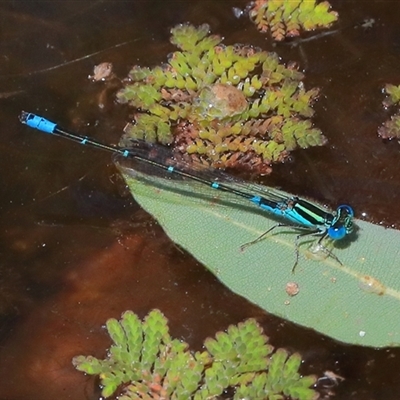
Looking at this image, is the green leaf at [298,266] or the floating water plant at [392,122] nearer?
the green leaf at [298,266]

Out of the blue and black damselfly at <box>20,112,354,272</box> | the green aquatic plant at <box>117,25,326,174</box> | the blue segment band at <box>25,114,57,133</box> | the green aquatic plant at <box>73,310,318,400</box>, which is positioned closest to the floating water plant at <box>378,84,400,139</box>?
the green aquatic plant at <box>117,25,326,174</box>

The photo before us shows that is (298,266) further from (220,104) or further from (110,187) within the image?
(110,187)

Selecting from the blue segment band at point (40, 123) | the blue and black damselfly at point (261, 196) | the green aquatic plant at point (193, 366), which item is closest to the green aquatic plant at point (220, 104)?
the blue and black damselfly at point (261, 196)

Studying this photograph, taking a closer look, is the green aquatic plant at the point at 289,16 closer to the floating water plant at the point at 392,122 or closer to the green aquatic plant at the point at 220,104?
the green aquatic plant at the point at 220,104

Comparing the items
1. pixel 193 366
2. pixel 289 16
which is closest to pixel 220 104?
pixel 289 16

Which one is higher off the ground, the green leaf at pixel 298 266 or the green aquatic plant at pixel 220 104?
the green aquatic plant at pixel 220 104

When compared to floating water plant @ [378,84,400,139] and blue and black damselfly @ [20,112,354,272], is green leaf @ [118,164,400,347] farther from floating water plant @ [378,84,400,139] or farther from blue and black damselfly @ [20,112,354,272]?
floating water plant @ [378,84,400,139]

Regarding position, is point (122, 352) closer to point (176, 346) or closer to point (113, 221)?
point (176, 346)
